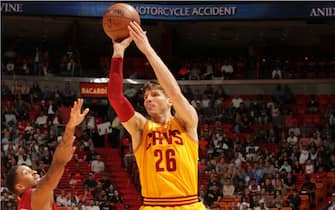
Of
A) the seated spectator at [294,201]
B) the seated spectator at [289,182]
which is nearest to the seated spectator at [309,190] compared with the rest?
the seated spectator at [289,182]

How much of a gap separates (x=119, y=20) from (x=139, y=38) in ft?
1.02

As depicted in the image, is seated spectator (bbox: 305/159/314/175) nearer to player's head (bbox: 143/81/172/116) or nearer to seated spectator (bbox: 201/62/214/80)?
seated spectator (bbox: 201/62/214/80)

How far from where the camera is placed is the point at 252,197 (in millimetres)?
15469

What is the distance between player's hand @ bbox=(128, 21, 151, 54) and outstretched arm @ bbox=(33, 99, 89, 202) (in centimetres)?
57

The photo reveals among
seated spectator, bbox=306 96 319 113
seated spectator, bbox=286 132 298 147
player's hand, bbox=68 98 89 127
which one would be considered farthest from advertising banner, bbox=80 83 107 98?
player's hand, bbox=68 98 89 127

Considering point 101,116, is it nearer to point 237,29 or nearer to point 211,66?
point 211,66

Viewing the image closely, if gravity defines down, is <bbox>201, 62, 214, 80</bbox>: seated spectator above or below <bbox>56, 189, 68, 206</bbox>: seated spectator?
above

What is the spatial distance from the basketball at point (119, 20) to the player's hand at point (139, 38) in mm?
130

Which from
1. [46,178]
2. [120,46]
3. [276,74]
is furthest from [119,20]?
[276,74]

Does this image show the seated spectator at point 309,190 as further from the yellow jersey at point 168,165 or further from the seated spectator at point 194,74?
the yellow jersey at point 168,165

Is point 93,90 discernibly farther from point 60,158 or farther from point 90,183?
point 60,158

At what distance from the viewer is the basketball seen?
466 centimetres

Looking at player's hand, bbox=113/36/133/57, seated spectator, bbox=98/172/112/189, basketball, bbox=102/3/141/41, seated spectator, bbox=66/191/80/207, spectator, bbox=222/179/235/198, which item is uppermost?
basketball, bbox=102/3/141/41

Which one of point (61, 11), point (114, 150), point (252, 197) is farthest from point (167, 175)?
point (61, 11)
